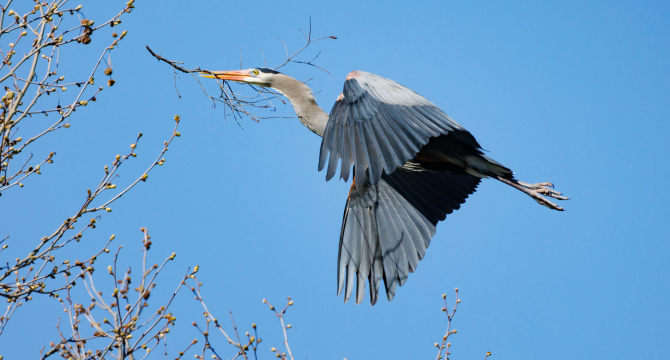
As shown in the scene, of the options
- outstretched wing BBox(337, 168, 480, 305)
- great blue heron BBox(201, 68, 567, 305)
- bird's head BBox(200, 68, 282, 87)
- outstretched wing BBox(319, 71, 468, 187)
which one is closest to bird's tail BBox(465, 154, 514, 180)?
great blue heron BBox(201, 68, 567, 305)

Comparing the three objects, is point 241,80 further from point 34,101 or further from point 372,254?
point 34,101

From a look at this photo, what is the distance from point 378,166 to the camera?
3.36m

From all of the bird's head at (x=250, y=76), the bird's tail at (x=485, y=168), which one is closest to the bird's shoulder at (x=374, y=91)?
the bird's tail at (x=485, y=168)

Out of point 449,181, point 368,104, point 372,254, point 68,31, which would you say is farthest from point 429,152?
point 68,31

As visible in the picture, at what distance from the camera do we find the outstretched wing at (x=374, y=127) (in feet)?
11.0

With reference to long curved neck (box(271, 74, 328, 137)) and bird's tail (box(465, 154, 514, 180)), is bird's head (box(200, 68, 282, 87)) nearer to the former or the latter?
long curved neck (box(271, 74, 328, 137))

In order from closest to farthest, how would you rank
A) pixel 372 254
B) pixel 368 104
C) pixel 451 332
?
pixel 451 332 < pixel 368 104 < pixel 372 254

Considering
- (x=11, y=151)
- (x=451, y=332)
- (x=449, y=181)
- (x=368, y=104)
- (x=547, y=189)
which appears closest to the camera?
(x=11, y=151)

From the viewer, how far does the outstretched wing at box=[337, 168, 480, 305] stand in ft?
15.0

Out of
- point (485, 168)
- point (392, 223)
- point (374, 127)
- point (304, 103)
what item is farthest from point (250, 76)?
point (374, 127)

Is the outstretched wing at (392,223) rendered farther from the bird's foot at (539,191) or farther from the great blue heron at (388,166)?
the bird's foot at (539,191)

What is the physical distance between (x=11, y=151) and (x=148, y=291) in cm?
90

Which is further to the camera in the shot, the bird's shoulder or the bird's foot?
the bird's foot

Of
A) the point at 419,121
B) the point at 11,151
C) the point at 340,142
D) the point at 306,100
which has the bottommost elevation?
the point at 11,151
